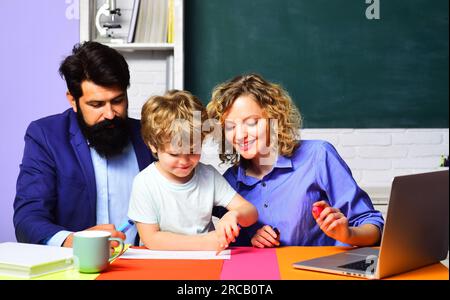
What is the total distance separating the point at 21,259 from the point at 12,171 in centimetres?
223

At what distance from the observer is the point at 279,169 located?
2.09 meters

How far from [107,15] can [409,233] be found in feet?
8.34

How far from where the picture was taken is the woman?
6.59ft

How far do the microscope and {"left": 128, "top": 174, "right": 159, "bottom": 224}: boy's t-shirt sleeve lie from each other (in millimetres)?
1825

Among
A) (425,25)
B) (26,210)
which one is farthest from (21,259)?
(425,25)

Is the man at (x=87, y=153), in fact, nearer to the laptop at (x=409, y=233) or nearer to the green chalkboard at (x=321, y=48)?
the laptop at (x=409, y=233)

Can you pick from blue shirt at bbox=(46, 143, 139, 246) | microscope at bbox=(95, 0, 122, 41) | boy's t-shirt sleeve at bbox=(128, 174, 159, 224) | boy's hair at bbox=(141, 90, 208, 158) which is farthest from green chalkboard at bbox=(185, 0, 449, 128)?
boy's t-shirt sleeve at bbox=(128, 174, 159, 224)

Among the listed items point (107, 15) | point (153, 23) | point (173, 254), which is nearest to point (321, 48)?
point (153, 23)

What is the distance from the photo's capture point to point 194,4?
346cm

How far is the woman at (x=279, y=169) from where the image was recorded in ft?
6.59

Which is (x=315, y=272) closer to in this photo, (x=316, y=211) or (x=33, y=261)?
(x=316, y=211)

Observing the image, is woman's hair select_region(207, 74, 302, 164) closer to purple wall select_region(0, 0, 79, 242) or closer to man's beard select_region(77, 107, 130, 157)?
man's beard select_region(77, 107, 130, 157)

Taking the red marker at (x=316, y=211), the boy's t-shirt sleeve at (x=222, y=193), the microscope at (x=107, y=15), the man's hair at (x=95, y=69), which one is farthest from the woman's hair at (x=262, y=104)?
the microscope at (x=107, y=15)

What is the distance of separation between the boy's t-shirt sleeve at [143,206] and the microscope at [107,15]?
1.83 m
